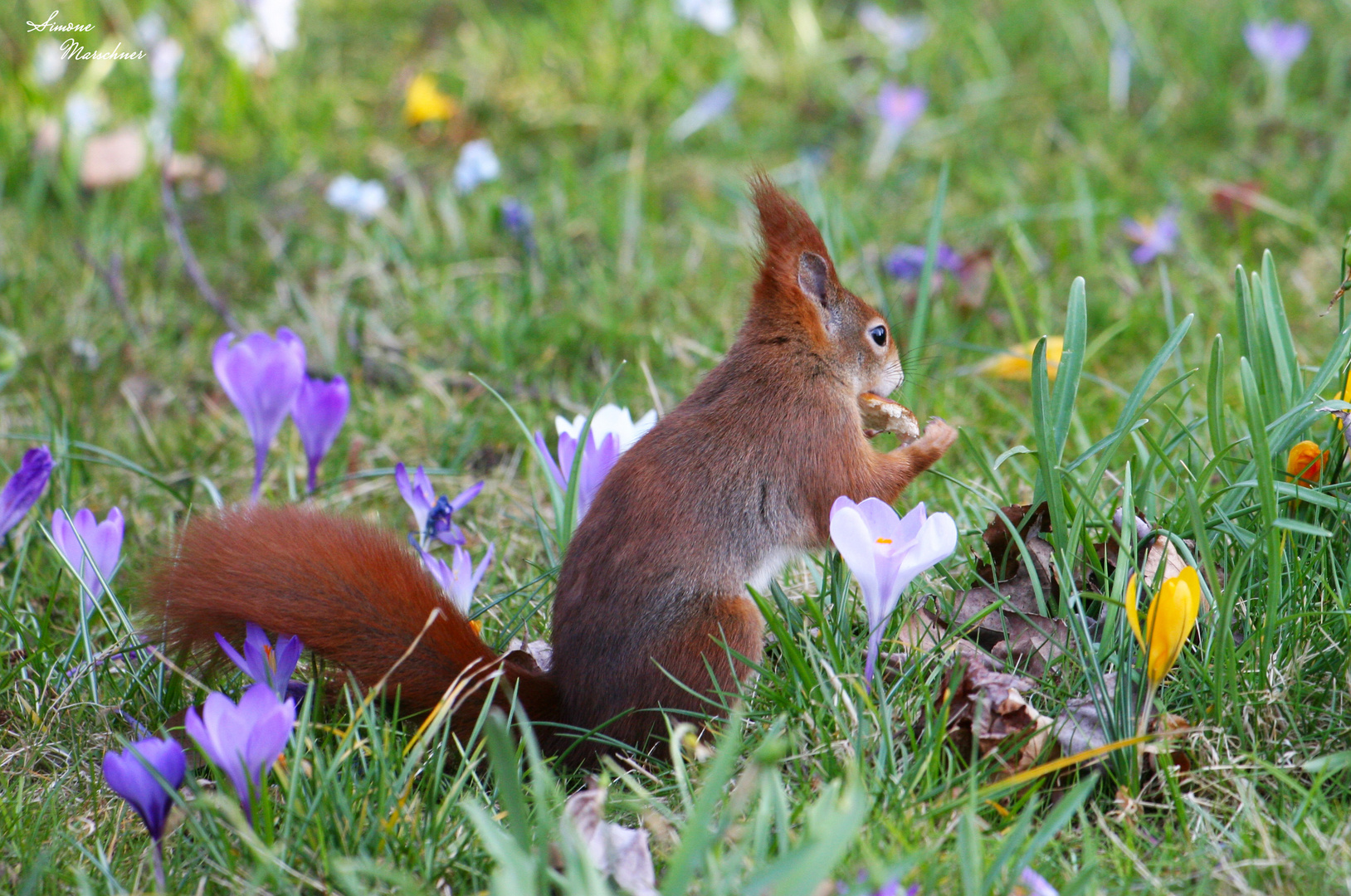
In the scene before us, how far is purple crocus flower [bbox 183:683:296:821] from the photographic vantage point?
162 centimetres

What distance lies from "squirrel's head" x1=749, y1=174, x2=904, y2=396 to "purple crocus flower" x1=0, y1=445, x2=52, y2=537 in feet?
4.40

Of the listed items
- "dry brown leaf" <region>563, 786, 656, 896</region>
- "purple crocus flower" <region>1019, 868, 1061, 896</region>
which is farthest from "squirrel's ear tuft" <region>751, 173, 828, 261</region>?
"purple crocus flower" <region>1019, 868, 1061, 896</region>

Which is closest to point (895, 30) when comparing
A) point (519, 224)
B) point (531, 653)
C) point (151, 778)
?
point (519, 224)

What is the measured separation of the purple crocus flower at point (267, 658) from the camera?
1.87 meters

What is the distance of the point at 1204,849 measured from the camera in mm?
1637

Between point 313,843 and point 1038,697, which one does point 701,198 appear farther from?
point 313,843

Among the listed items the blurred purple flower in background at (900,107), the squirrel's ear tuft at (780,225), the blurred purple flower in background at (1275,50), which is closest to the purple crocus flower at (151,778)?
the squirrel's ear tuft at (780,225)

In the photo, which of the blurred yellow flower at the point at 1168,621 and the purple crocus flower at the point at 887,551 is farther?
the purple crocus flower at the point at 887,551

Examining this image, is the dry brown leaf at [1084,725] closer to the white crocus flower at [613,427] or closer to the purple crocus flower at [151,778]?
the white crocus flower at [613,427]

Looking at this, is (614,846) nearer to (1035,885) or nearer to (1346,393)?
(1035,885)

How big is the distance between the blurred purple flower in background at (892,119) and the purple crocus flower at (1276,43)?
Result: 122 cm

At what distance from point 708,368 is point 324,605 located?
1.57 m

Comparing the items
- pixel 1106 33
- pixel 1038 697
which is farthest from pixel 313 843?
pixel 1106 33

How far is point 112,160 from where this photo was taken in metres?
4.45
